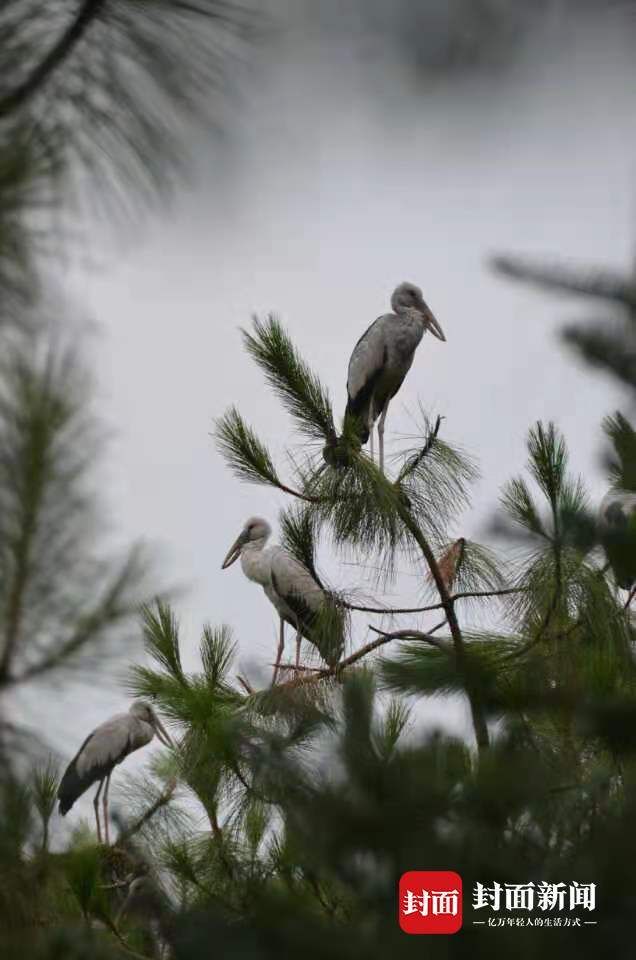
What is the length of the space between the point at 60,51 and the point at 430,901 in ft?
5.02

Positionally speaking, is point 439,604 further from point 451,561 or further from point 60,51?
point 60,51

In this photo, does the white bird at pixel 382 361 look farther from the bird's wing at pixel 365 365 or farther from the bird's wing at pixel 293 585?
the bird's wing at pixel 293 585

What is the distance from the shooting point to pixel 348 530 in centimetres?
486

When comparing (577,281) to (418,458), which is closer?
(577,281)

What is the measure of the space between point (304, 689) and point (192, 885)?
93 centimetres

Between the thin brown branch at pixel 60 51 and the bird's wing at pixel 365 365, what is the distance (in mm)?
5010

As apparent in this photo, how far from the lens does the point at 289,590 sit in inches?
282

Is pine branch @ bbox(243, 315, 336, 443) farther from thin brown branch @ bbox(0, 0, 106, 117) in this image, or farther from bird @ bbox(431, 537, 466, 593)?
thin brown branch @ bbox(0, 0, 106, 117)

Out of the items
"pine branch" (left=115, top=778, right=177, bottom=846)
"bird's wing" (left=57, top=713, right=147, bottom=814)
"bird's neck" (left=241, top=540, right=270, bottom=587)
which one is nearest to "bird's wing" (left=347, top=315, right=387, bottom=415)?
"bird's neck" (left=241, top=540, right=270, bottom=587)

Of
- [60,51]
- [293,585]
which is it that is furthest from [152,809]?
[60,51]

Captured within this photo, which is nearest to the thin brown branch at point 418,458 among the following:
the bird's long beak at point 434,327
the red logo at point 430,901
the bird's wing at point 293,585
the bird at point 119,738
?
the bird's wing at point 293,585

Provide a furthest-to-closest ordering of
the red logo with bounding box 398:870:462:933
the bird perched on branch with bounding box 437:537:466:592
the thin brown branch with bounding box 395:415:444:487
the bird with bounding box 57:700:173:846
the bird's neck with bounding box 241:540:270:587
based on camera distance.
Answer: the bird with bounding box 57:700:173:846 → the bird's neck with bounding box 241:540:270:587 → the bird perched on branch with bounding box 437:537:466:592 → the thin brown branch with bounding box 395:415:444:487 → the red logo with bounding box 398:870:462:933

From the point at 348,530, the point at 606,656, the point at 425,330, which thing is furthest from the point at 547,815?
the point at 425,330

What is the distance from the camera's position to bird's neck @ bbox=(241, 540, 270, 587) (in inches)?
305
